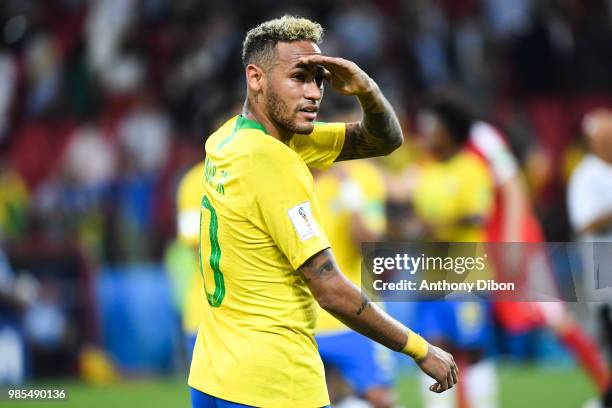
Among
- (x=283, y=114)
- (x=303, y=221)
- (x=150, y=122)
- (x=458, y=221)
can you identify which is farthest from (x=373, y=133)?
(x=150, y=122)

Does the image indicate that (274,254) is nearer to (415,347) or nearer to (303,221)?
(303,221)

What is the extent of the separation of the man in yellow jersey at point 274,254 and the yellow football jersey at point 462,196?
12.9 feet

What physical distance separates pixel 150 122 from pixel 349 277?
8.12 metres

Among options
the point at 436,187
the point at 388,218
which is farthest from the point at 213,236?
the point at 388,218

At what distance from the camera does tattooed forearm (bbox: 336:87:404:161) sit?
4.45 m

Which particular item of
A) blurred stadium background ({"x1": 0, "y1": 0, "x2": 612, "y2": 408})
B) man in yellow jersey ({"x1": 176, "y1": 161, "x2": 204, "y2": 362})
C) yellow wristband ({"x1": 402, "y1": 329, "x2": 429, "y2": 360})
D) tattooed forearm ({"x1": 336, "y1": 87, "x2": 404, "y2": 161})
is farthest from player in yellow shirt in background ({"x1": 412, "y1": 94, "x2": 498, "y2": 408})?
yellow wristband ({"x1": 402, "y1": 329, "x2": 429, "y2": 360})

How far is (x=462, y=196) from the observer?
8.08 metres

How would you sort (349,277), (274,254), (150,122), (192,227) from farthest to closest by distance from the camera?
(150,122) → (349,277) → (192,227) → (274,254)

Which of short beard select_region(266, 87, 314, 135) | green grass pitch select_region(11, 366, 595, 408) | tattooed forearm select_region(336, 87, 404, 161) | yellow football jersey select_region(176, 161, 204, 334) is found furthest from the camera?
green grass pitch select_region(11, 366, 595, 408)

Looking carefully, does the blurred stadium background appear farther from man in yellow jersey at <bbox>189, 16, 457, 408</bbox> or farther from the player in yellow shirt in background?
man in yellow jersey at <bbox>189, 16, 457, 408</bbox>

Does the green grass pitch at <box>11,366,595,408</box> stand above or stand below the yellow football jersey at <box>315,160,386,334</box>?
below

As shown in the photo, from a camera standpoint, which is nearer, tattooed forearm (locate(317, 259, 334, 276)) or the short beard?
tattooed forearm (locate(317, 259, 334, 276))

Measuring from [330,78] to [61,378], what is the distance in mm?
7895

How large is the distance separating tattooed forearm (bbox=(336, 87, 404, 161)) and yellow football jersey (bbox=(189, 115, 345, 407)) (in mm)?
474
